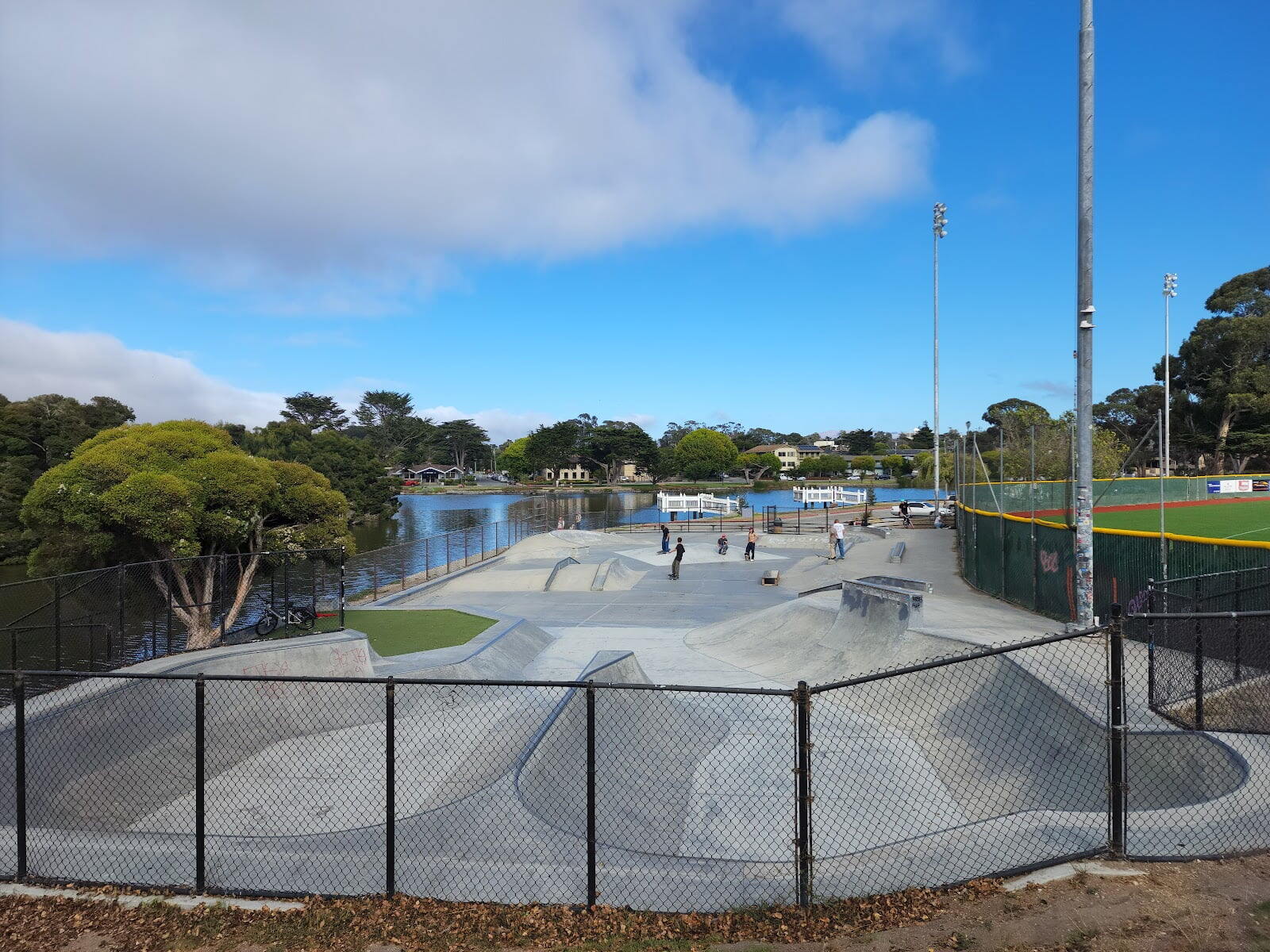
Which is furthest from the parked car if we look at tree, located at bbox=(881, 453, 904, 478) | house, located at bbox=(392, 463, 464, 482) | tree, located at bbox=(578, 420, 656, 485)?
house, located at bbox=(392, 463, 464, 482)

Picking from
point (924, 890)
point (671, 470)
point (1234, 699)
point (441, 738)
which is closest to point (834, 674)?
point (1234, 699)

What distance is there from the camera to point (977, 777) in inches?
337

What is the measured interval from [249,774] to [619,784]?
4.72 meters

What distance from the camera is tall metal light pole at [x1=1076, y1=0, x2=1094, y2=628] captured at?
35.4 ft

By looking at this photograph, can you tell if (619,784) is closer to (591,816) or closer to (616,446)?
A: (591,816)

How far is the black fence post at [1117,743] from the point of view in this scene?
17.4 feet

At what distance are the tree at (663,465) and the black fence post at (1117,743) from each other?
14155 centimetres

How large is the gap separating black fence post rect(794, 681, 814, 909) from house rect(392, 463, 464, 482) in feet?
569

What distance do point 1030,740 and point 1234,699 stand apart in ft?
7.48

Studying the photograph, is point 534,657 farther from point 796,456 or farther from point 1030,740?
point 796,456

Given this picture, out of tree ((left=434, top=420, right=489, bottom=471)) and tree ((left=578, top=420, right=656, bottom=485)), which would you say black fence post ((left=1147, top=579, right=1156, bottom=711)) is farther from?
tree ((left=434, top=420, right=489, bottom=471))

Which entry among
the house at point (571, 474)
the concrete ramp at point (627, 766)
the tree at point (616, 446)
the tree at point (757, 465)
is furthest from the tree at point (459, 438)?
the concrete ramp at point (627, 766)

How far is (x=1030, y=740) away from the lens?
28.2 ft

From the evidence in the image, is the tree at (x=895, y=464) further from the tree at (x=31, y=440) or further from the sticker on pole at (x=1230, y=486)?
the tree at (x=31, y=440)
